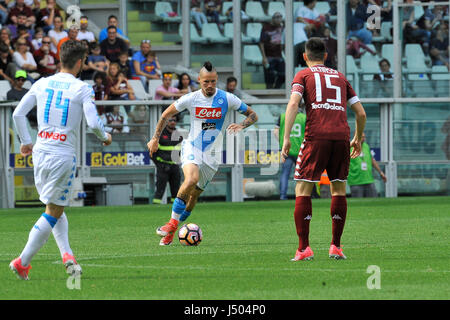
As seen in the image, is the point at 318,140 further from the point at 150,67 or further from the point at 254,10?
the point at 254,10

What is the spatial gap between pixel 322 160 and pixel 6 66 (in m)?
15.3

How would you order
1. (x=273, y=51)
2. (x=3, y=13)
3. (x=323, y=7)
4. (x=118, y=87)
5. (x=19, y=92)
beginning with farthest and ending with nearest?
(x=273, y=51)
(x=323, y=7)
(x=3, y=13)
(x=118, y=87)
(x=19, y=92)

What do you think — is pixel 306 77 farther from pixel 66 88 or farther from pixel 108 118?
pixel 108 118

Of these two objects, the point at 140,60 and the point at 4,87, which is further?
the point at 140,60

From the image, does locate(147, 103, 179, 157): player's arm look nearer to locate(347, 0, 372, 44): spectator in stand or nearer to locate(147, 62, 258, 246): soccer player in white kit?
locate(147, 62, 258, 246): soccer player in white kit

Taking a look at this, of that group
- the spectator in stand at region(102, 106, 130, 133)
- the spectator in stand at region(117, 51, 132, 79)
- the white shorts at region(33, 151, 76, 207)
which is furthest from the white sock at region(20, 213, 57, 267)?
the spectator in stand at region(117, 51, 132, 79)

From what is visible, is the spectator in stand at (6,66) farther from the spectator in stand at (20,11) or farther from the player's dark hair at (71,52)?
the player's dark hair at (71,52)

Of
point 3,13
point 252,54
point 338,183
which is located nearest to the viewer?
point 338,183

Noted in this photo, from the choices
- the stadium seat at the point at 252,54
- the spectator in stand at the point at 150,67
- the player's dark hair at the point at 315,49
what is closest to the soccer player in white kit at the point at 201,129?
the player's dark hair at the point at 315,49

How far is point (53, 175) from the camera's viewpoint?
8438mm

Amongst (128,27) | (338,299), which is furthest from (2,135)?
(338,299)

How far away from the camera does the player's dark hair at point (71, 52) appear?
8500 mm

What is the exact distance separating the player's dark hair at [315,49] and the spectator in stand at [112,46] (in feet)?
50.5

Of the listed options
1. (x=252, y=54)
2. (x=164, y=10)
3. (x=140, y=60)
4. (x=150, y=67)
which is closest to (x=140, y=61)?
(x=140, y=60)
